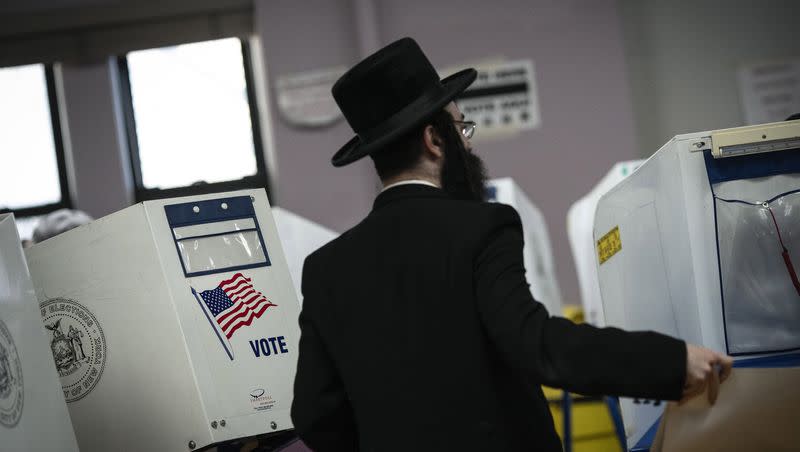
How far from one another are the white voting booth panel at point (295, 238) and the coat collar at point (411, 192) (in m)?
1.15

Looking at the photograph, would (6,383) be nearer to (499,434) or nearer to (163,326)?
(163,326)

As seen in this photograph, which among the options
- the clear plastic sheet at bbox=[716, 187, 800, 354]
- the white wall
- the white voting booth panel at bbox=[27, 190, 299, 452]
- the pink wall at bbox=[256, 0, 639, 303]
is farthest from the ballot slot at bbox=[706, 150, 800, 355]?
the white wall

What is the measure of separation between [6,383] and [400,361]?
583 mm

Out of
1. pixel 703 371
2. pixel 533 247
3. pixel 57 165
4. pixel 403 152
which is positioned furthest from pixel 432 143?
pixel 57 165

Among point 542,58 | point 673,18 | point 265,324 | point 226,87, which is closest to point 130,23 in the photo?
point 226,87

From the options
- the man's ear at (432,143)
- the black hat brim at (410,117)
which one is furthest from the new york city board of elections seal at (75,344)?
the man's ear at (432,143)

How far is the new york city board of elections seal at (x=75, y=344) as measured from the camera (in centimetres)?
172

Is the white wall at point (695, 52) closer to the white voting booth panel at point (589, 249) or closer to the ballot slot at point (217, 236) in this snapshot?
the white voting booth panel at point (589, 249)

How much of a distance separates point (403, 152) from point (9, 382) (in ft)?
2.24

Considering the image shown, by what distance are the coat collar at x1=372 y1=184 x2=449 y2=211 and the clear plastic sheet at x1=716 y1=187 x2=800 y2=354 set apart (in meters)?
0.51

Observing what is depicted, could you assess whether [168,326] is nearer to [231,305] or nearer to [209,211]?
[231,305]

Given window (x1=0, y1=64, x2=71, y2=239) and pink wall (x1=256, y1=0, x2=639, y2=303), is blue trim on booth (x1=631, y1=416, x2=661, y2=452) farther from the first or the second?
window (x1=0, y1=64, x2=71, y2=239)

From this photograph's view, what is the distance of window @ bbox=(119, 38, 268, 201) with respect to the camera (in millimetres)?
Answer: 5359

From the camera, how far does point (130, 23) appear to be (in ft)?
17.3
